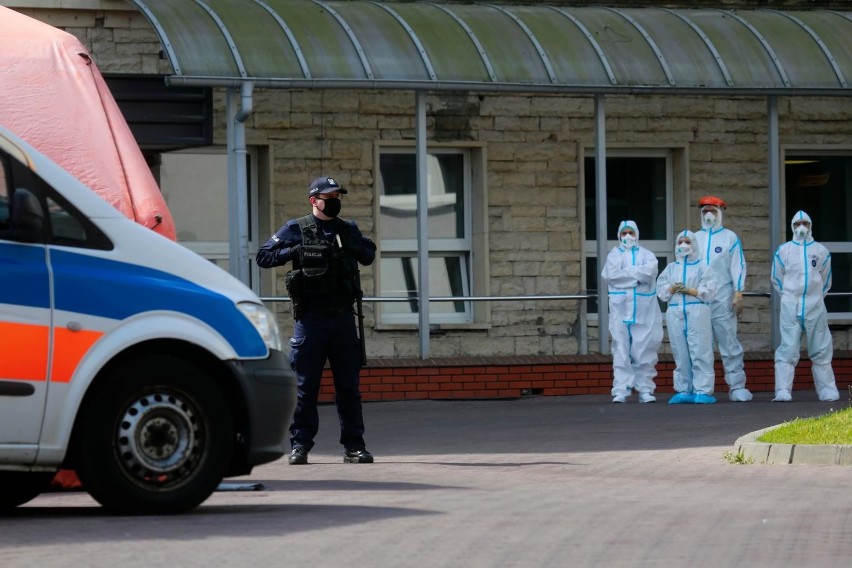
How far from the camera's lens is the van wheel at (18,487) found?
389 inches

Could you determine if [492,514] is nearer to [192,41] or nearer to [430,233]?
[192,41]

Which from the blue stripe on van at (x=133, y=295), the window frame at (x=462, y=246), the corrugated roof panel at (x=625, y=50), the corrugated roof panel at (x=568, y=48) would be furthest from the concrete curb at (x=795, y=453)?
the window frame at (x=462, y=246)

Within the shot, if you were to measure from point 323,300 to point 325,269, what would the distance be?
0.23 m

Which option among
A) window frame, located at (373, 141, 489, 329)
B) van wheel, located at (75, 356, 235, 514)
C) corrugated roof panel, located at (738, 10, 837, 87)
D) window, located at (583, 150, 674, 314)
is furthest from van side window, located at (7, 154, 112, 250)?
window, located at (583, 150, 674, 314)

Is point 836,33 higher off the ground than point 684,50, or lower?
higher

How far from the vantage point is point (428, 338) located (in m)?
20.5

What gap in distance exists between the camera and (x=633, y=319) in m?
20.0

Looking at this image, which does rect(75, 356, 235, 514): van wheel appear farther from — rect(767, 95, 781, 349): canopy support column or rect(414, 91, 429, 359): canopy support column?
rect(767, 95, 781, 349): canopy support column

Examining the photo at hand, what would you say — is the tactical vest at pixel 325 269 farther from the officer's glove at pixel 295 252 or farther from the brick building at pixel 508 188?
the brick building at pixel 508 188

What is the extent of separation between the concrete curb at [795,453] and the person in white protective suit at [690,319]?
676 centimetres

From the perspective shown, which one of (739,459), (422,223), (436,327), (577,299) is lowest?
(739,459)

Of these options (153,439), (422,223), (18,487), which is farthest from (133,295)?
(422,223)

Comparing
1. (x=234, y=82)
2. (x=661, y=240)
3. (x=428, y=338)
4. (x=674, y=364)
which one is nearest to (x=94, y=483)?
(x=234, y=82)

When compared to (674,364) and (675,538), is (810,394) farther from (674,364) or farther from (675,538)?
(675,538)
